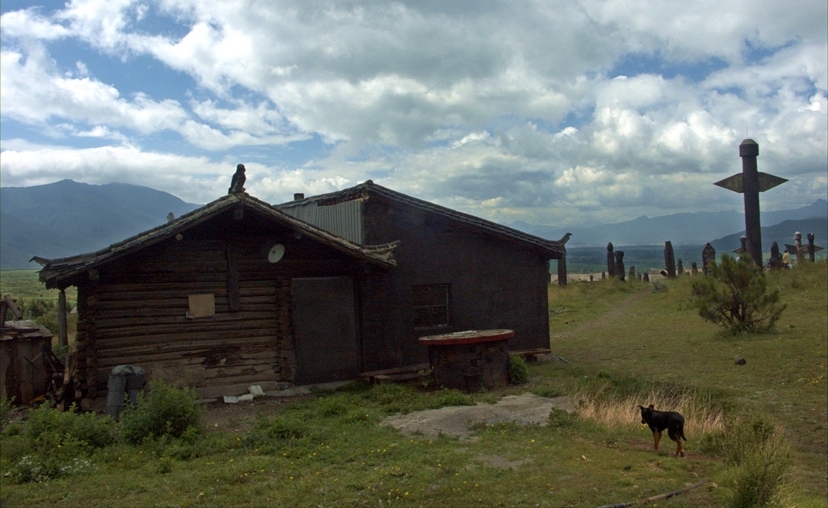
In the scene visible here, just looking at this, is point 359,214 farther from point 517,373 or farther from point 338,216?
point 517,373

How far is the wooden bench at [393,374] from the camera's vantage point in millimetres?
13102

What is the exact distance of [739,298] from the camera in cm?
1670

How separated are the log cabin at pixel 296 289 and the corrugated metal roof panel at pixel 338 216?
0.05 m

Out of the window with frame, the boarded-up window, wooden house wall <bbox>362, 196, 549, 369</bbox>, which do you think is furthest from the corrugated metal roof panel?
the boarded-up window

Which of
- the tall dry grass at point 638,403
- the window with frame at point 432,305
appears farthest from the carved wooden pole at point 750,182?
the window with frame at point 432,305

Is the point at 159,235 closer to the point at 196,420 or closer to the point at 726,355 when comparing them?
the point at 196,420

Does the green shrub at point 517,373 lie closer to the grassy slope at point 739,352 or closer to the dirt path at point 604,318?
the grassy slope at point 739,352

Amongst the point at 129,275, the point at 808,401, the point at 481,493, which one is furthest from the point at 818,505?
the point at 129,275

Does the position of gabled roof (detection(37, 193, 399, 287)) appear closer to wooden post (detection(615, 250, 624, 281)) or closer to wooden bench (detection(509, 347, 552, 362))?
wooden bench (detection(509, 347, 552, 362))

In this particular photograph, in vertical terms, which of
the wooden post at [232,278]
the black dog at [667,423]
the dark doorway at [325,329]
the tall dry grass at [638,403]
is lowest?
the tall dry grass at [638,403]

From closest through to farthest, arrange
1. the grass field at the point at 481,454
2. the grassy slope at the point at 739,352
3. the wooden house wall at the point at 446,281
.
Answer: the grass field at the point at 481,454
the grassy slope at the point at 739,352
the wooden house wall at the point at 446,281

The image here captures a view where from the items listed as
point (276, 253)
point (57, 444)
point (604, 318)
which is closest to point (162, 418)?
point (57, 444)

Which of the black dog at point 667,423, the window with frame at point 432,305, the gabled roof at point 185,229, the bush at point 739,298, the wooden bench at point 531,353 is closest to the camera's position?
the black dog at point 667,423

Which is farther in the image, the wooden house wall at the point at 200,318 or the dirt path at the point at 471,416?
the wooden house wall at the point at 200,318
